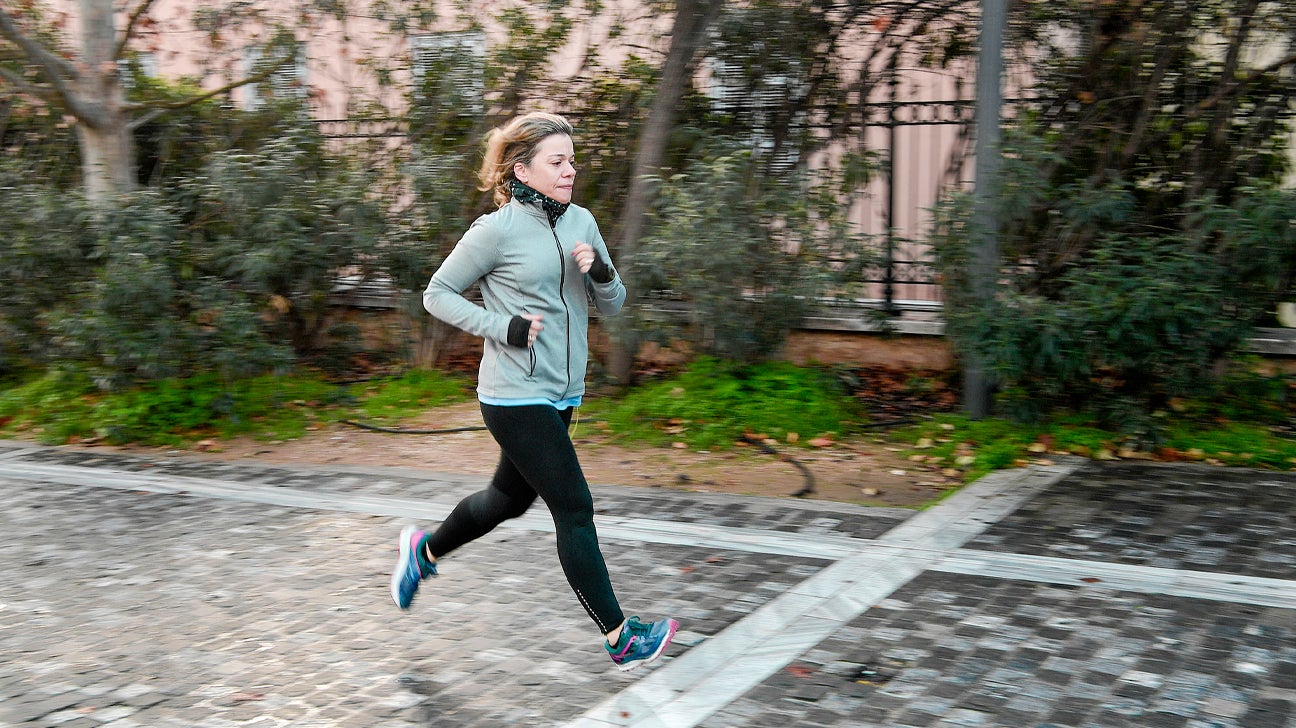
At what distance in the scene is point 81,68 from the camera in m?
9.04

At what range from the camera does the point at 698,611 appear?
4.64 m

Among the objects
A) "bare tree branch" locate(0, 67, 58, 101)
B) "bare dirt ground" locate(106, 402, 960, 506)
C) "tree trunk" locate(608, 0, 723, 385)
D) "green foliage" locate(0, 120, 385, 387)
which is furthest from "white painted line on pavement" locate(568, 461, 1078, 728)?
"bare tree branch" locate(0, 67, 58, 101)

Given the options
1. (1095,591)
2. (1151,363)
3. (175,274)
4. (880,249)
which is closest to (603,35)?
(880,249)

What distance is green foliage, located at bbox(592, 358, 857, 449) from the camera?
7652mm

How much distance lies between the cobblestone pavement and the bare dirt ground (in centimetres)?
35

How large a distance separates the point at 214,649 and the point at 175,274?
178 inches

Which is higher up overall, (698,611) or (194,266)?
(194,266)

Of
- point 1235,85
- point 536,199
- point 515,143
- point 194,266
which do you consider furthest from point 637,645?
point 1235,85

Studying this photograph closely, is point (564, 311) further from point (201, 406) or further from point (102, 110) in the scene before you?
point (102, 110)

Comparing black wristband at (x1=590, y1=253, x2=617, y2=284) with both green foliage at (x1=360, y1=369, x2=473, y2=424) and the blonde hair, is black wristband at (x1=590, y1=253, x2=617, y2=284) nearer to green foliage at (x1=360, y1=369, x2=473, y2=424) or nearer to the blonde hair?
the blonde hair

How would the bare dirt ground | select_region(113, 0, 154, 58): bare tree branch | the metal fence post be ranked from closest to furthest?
the bare dirt ground < the metal fence post < select_region(113, 0, 154, 58): bare tree branch

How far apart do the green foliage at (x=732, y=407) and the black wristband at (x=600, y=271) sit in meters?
3.39

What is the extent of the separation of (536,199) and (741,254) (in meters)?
3.64

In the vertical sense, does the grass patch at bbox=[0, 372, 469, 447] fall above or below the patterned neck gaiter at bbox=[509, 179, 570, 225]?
below
